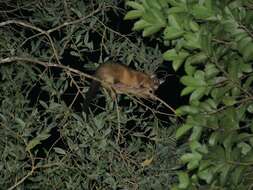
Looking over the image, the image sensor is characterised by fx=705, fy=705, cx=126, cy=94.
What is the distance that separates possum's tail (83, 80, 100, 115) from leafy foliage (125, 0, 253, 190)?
2418mm

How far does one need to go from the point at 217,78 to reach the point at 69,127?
2268 mm

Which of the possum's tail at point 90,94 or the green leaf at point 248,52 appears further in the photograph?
the possum's tail at point 90,94

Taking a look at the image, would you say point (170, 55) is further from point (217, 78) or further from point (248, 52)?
point (248, 52)

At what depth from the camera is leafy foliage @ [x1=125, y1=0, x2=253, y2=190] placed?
2.35 metres

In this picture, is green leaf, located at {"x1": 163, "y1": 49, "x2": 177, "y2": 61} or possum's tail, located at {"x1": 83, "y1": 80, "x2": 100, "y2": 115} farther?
possum's tail, located at {"x1": 83, "y1": 80, "x2": 100, "y2": 115}

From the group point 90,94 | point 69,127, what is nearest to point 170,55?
point 69,127

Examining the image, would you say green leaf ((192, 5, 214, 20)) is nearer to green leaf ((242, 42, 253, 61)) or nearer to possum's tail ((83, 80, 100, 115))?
green leaf ((242, 42, 253, 61))

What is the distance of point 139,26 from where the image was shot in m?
2.57

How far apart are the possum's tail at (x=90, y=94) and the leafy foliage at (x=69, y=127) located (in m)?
0.05

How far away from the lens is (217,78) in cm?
247

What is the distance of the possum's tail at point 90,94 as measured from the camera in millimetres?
4927

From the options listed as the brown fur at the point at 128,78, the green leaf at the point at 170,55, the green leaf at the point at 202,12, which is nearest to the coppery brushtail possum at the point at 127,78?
the brown fur at the point at 128,78

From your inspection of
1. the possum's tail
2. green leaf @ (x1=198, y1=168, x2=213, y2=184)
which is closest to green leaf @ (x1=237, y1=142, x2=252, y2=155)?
green leaf @ (x1=198, y1=168, x2=213, y2=184)

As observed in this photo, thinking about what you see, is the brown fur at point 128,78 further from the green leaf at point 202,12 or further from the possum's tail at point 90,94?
the green leaf at point 202,12
